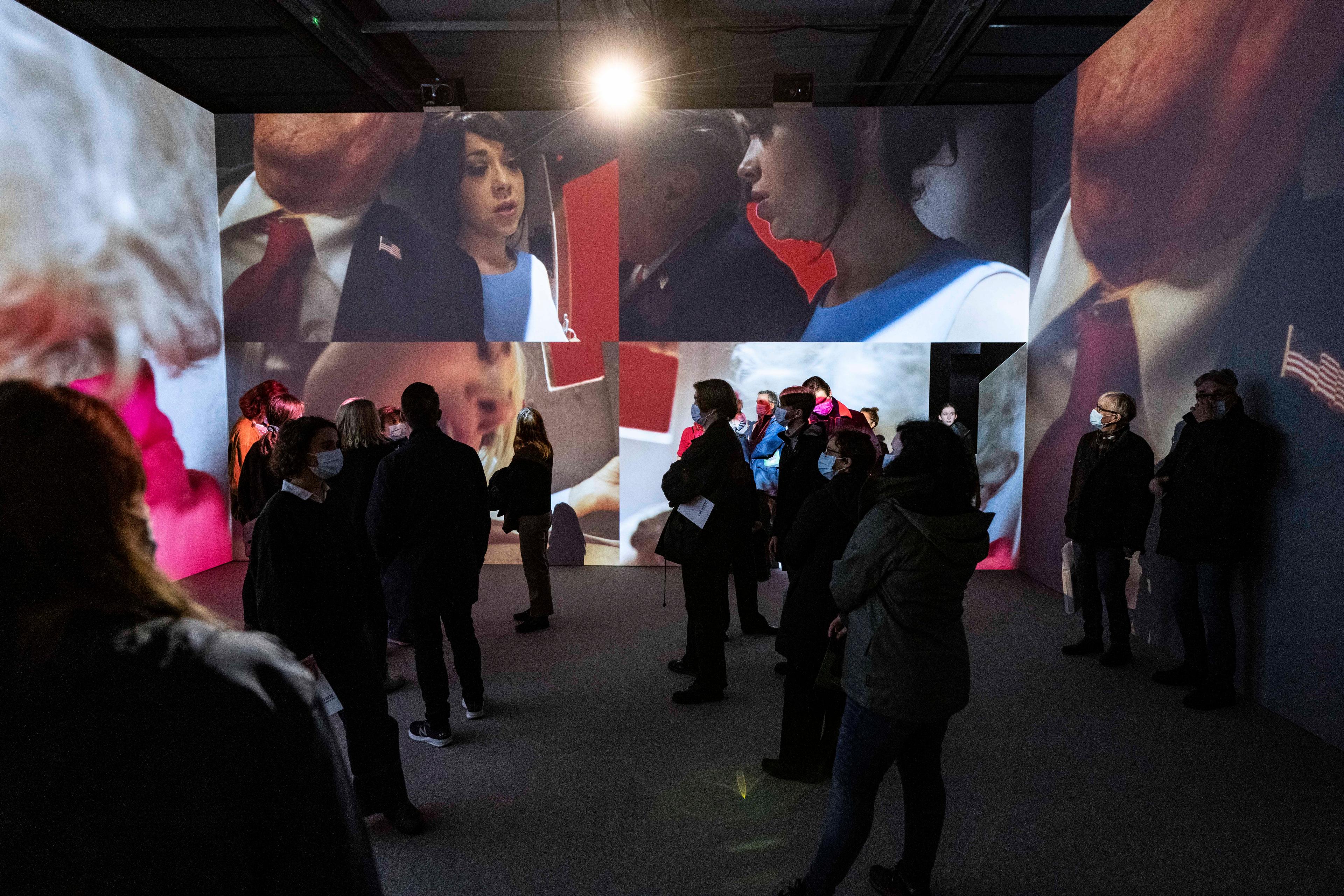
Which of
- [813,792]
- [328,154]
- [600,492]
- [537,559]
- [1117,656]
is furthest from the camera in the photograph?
[600,492]

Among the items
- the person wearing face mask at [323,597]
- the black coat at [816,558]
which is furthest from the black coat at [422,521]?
the black coat at [816,558]

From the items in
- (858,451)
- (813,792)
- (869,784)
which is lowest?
(813,792)

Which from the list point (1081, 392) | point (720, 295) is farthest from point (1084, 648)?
point (720, 295)

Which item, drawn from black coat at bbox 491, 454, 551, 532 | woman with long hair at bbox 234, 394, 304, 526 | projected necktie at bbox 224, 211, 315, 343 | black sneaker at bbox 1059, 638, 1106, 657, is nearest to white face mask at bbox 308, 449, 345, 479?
woman with long hair at bbox 234, 394, 304, 526

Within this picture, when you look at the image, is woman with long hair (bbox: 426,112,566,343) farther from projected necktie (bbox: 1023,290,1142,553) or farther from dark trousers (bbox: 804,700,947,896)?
dark trousers (bbox: 804,700,947,896)

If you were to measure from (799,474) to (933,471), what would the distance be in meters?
2.34

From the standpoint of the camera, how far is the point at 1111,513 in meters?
4.71

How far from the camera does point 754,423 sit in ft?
23.5

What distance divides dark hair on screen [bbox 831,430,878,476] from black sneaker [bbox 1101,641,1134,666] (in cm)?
283

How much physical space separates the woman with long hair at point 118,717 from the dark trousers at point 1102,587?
16.3ft

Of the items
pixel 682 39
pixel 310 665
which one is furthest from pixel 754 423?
pixel 310 665

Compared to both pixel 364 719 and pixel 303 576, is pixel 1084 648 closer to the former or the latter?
pixel 364 719

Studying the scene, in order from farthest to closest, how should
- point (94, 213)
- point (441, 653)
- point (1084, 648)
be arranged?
point (94, 213) → point (1084, 648) → point (441, 653)

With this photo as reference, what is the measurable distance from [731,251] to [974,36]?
278cm
